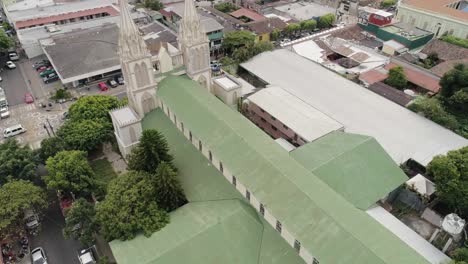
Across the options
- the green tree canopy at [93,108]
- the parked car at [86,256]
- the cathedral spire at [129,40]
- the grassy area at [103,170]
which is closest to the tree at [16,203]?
the parked car at [86,256]

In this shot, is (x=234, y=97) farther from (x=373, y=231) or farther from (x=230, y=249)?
(x=373, y=231)

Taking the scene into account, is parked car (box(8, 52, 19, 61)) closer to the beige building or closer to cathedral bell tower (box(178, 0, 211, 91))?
cathedral bell tower (box(178, 0, 211, 91))

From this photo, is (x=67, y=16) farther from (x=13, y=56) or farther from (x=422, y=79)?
(x=422, y=79)

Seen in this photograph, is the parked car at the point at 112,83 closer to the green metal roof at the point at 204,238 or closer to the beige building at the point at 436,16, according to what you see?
the green metal roof at the point at 204,238

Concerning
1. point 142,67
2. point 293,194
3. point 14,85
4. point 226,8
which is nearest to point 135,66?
point 142,67

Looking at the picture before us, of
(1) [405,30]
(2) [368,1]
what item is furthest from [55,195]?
(2) [368,1]
